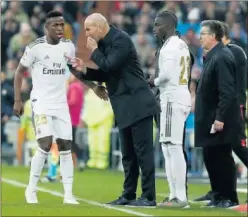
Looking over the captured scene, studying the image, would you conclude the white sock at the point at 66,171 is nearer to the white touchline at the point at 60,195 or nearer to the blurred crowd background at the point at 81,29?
the white touchline at the point at 60,195

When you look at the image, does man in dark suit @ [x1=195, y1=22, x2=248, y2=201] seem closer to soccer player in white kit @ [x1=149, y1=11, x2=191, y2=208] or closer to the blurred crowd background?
soccer player in white kit @ [x1=149, y1=11, x2=191, y2=208]

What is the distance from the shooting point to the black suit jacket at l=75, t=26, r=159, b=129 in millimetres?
14875

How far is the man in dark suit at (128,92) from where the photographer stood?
14828 millimetres

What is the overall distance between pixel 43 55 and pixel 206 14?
1531 centimetres

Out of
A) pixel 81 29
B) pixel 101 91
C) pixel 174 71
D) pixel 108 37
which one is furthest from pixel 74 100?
pixel 174 71

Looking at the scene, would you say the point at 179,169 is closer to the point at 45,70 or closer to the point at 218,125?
the point at 218,125

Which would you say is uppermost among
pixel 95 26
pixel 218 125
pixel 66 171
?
pixel 95 26

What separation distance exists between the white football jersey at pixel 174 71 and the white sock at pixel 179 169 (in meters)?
0.59

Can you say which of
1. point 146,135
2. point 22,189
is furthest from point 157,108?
point 22,189

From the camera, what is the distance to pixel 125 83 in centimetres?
1500

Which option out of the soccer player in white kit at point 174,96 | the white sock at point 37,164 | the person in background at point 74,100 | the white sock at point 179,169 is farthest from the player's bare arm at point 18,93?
the person in background at point 74,100

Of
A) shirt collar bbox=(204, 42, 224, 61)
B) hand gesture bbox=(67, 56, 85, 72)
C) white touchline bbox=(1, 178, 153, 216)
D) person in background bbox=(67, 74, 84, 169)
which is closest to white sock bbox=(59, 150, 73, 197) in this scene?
white touchline bbox=(1, 178, 153, 216)

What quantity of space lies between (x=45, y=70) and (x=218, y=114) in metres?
2.24

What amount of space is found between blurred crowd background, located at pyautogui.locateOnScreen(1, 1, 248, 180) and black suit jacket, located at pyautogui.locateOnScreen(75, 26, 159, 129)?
9151 millimetres
